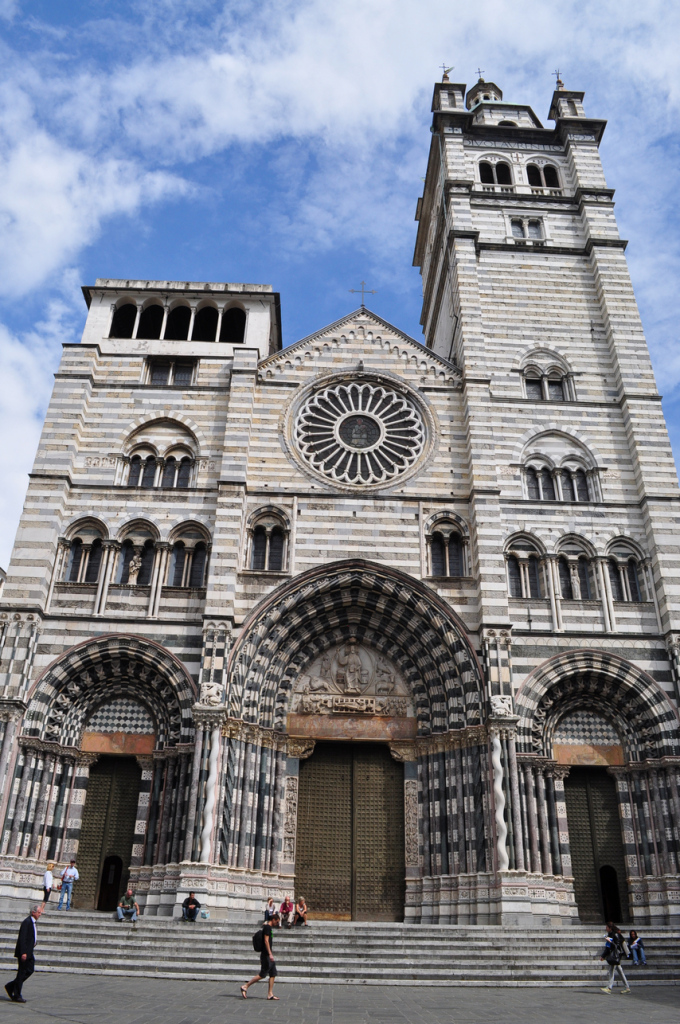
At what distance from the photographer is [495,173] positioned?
2905 centimetres

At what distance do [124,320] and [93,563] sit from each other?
9.01 metres

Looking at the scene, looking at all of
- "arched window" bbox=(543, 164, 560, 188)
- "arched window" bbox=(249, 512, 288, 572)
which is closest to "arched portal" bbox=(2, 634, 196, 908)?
"arched window" bbox=(249, 512, 288, 572)

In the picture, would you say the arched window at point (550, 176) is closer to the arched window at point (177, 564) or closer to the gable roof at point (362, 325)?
the gable roof at point (362, 325)

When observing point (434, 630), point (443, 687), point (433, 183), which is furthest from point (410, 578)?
point (433, 183)

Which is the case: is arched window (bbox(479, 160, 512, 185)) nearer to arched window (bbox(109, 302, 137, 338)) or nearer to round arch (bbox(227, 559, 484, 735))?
arched window (bbox(109, 302, 137, 338))

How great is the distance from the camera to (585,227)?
27.0 meters

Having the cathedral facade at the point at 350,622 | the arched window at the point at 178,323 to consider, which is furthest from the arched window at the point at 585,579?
the arched window at the point at 178,323

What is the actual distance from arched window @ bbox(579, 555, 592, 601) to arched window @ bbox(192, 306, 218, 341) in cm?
1373

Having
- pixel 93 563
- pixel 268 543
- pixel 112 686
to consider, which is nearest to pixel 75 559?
pixel 93 563

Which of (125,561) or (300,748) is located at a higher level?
(125,561)

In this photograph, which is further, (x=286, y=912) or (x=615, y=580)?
(x=615, y=580)

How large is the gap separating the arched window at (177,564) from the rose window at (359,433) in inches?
172

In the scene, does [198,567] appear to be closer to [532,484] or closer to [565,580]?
[532,484]

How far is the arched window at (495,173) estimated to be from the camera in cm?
2906
